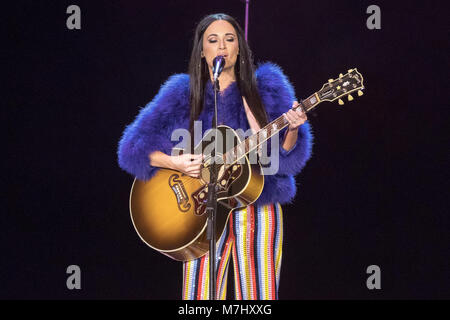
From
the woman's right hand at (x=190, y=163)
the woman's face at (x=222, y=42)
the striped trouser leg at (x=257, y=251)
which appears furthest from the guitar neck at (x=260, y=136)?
the woman's face at (x=222, y=42)

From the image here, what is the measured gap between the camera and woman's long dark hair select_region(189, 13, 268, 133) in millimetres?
A: 2577

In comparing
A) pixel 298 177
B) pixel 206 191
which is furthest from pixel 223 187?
pixel 298 177

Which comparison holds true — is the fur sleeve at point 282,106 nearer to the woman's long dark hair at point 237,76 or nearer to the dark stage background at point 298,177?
the woman's long dark hair at point 237,76

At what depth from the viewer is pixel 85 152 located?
11.0 ft

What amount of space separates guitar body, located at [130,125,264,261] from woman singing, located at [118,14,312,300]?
5 cm

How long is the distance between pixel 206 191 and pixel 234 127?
282mm

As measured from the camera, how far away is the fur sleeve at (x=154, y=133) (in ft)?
8.63

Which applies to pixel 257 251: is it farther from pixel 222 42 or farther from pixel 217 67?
pixel 222 42

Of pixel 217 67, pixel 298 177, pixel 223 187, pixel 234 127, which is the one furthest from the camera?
pixel 298 177

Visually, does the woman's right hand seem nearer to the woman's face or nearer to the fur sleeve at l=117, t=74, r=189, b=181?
the fur sleeve at l=117, t=74, r=189, b=181

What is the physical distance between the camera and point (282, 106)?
2.58 meters

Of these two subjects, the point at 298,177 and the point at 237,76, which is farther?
the point at 298,177

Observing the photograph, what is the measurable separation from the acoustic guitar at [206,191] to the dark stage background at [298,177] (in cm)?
73
